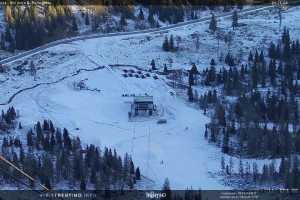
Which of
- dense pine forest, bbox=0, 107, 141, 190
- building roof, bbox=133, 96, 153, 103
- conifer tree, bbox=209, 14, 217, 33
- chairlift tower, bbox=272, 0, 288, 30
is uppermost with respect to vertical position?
chairlift tower, bbox=272, 0, 288, 30

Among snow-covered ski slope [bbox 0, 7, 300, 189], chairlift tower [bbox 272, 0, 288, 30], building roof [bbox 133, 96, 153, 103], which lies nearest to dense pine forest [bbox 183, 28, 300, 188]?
snow-covered ski slope [bbox 0, 7, 300, 189]

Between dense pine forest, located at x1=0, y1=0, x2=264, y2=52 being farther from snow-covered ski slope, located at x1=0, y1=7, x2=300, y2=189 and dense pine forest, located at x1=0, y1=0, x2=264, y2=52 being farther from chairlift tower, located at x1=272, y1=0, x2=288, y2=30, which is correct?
chairlift tower, located at x1=272, y1=0, x2=288, y2=30

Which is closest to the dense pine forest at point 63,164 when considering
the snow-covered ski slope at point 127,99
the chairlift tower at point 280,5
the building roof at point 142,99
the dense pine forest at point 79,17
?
the snow-covered ski slope at point 127,99

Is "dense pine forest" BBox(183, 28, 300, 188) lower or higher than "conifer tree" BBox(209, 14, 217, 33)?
lower

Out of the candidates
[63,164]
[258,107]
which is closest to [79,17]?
[258,107]

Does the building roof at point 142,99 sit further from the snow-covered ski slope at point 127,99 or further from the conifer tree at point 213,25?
the conifer tree at point 213,25

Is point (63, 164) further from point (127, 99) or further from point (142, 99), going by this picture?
point (127, 99)
